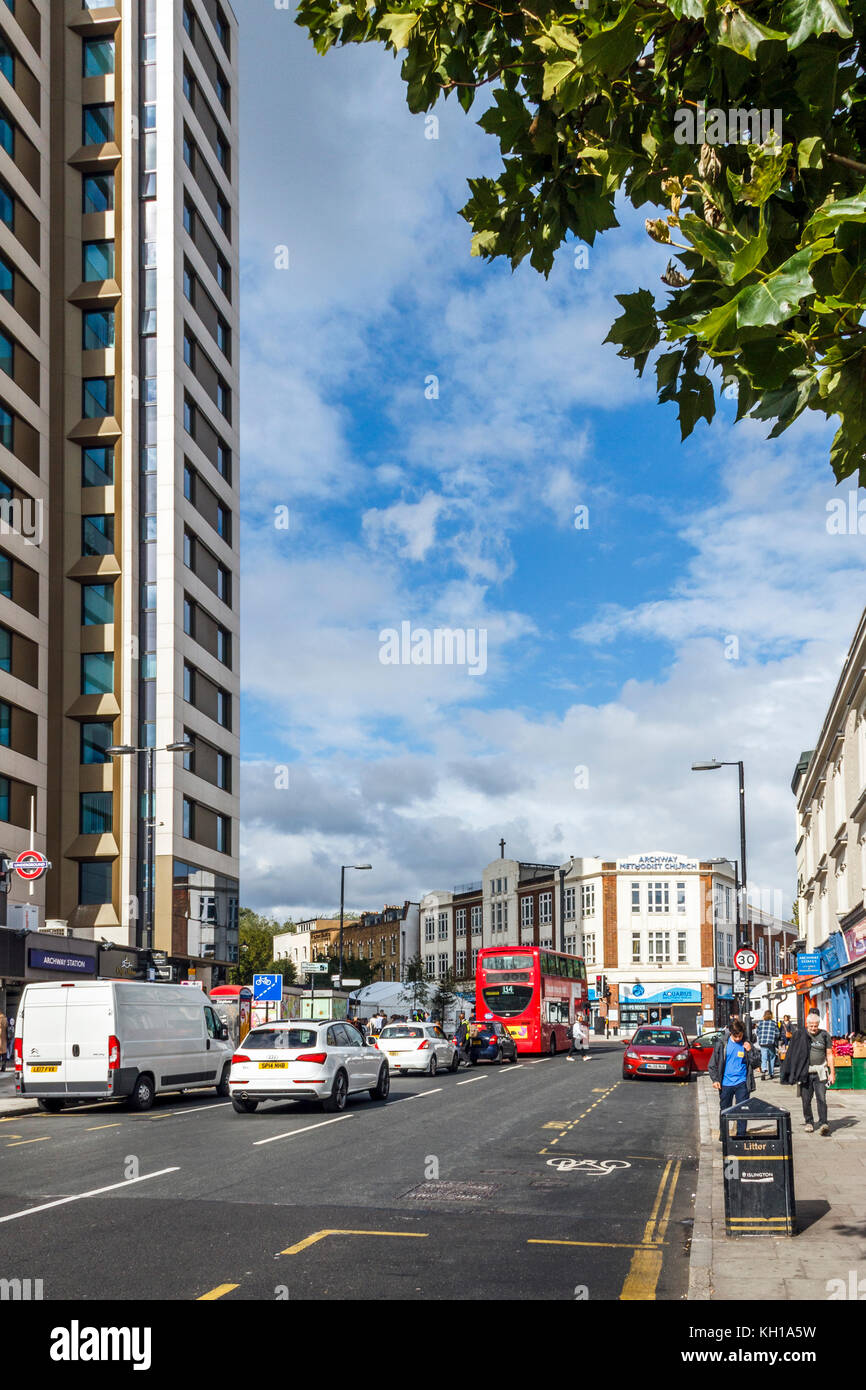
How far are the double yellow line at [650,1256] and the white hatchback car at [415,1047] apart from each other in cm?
2066

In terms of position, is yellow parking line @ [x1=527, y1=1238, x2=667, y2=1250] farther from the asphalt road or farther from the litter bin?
the litter bin

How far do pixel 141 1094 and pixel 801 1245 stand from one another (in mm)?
16442

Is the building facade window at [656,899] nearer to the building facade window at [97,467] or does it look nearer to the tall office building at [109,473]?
the tall office building at [109,473]

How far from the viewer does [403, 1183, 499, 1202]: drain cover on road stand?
483 inches

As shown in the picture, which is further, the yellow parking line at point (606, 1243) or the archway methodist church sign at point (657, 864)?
the archway methodist church sign at point (657, 864)

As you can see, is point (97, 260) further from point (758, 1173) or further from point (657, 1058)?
point (758, 1173)

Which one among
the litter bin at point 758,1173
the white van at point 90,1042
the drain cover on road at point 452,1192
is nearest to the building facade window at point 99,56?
the white van at point 90,1042

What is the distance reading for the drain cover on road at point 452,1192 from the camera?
12.3m

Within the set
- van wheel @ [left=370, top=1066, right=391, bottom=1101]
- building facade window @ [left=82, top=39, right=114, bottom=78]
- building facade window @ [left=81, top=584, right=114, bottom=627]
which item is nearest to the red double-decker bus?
building facade window @ [left=81, top=584, right=114, bottom=627]

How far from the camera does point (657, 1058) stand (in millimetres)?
31828

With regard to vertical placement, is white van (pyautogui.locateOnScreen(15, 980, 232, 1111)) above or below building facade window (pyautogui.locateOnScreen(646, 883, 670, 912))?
above

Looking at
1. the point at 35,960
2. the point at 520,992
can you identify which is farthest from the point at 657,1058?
the point at 35,960

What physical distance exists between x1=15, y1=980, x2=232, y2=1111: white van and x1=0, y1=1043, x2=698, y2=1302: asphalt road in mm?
710
